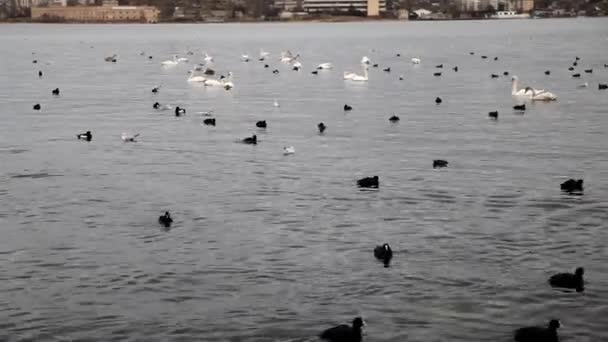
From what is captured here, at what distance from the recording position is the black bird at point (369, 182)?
27.7 meters

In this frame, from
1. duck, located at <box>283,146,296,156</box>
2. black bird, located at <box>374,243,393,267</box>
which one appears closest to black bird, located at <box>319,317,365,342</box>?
black bird, located at <box>374,243,393,267</box>

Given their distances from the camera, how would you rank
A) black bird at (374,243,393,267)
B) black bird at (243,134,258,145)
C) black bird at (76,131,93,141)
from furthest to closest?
black bird at (76,131,93,141), black bird at (243,134,258,145), black bird at (374,243,393,267)

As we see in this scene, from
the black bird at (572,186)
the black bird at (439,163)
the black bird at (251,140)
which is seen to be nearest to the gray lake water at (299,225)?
the black bird at (251,140)

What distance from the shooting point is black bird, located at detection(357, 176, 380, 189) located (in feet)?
90.8

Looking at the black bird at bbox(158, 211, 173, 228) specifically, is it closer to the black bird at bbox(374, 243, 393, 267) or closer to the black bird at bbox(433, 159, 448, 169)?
the black bird at bbox(374, 243, 393, 267)

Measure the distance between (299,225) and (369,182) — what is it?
465 cm

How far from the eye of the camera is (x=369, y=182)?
27.7 meters

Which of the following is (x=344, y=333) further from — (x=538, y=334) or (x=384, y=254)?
(x=384, y=254)

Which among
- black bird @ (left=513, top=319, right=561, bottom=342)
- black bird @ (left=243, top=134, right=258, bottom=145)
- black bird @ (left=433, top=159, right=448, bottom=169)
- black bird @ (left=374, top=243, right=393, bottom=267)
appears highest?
black bird @ (left=243, top=134, right=258, bottom=145)

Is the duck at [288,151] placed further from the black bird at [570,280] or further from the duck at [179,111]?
the black bird at [570,280]

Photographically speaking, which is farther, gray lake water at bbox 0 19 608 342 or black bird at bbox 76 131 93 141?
black bird at bbox 76 131 93 141

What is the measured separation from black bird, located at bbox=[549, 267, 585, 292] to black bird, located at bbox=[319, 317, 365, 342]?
445cm

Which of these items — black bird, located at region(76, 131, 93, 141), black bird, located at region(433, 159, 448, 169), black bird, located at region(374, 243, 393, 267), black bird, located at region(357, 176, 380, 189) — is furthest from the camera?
black bird, located at region(76, 131, 93, 141)

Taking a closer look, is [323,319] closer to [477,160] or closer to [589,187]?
[589,187]
